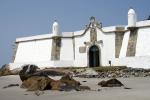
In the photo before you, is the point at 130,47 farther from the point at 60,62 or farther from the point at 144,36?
the point at 60,62

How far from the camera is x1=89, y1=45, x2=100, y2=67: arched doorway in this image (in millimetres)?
43287

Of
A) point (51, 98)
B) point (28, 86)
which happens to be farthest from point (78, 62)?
point (51, 98)

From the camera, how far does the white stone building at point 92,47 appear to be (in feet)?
121

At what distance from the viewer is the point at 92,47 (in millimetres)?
43594

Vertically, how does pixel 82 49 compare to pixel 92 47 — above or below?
below

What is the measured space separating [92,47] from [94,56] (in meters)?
1.33

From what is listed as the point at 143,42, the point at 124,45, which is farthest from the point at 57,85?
the point at 124,45

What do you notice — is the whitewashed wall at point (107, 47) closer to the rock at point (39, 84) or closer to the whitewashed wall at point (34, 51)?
the whitewashed wall at point (34, 51)

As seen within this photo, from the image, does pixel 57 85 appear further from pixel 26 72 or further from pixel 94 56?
pixel 94 56

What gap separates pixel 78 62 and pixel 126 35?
27.6 feet

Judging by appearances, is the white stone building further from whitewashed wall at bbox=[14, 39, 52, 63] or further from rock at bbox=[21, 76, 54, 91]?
rock at bbox=[21, 76, 54, 91]

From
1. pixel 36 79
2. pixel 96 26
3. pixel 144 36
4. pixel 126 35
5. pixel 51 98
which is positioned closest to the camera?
pixel 51 98

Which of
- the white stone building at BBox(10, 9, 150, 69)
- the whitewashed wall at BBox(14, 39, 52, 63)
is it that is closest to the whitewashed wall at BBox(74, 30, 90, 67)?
the white stone building at BBox(10, 9, 150, 69)

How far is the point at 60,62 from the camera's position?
45125mm
